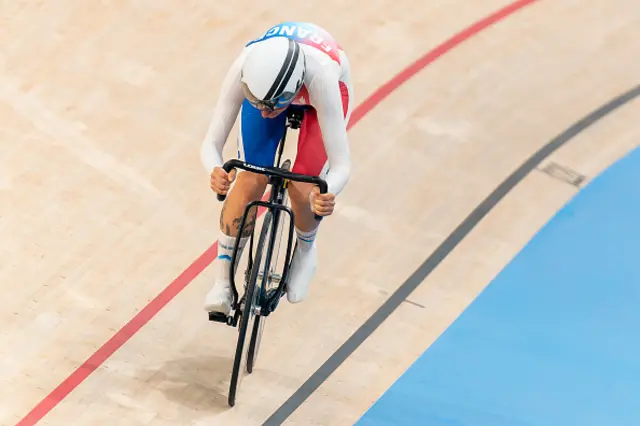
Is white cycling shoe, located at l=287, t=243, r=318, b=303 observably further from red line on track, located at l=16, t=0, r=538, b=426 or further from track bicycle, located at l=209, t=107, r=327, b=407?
red line on track, located at l=16, t=0, r=538, b=426

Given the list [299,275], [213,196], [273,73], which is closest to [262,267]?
[299,275]

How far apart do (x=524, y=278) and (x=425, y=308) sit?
0.49 m

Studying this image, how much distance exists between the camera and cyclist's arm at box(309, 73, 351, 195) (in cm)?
330

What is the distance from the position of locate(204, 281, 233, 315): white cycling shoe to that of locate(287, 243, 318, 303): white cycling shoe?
23cm

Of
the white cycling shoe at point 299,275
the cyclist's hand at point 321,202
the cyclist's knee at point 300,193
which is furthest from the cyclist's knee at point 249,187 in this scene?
the white cycling shoe at point 299,275

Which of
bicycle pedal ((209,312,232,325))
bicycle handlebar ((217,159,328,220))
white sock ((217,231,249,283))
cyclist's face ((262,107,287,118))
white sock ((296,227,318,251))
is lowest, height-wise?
bicycle pedal ((209,312,232,325))

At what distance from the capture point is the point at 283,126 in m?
3.49

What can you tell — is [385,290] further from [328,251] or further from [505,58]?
[505,58]

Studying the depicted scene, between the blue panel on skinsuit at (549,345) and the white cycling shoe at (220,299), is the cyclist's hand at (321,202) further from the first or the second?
the blue panel on skinsuit at (549,345)

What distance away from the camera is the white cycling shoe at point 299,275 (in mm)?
3662

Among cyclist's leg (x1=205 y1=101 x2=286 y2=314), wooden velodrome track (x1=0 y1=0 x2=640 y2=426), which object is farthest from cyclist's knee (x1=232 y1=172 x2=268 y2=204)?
wooden velodrome track (x1=0 y1=0 x2=640 y2=426)

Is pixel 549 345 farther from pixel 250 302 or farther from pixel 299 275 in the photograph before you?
pixel 250 302

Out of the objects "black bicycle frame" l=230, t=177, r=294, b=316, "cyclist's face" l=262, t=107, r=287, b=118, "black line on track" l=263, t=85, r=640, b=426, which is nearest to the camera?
"cyclist's face" l=262, t=107, r=287, b=118

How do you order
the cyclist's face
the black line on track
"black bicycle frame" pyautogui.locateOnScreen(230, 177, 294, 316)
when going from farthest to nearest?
the black line on track → "black bicycle frame" pyautogui.locateOnScreen(230, 177, 294, 316) → the cyclist's face
